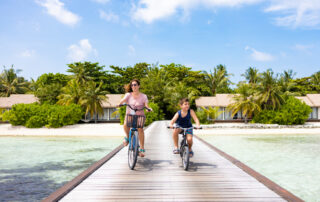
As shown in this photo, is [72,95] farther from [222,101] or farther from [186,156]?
[186,156]

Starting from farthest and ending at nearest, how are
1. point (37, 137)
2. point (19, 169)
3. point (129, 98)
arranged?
1. point (37, 137)
2. point (19, 169)
3. point (129, 98)

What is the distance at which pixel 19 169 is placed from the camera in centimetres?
1080

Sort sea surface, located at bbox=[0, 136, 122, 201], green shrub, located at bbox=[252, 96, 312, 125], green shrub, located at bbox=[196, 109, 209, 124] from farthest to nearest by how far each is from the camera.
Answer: green shrub, located at bbox=[252, 96, 312, 125] < green shrub, located at bbox=[196, 109, 209, 124] < sea surface, located at bbox=[0, 136, 122, 201]

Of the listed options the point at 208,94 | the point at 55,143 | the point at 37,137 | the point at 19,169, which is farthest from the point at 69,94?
the point at 208,94

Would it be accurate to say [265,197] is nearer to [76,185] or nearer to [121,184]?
[121,184]

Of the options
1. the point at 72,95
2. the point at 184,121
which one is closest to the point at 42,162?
the point at 184,121

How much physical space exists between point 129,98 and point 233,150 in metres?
11.0

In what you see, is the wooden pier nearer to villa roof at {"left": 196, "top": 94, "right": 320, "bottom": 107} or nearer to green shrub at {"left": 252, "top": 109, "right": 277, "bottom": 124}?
green shrub at {"left": 252, "top": 109, "right": 277, "bottom": 124}

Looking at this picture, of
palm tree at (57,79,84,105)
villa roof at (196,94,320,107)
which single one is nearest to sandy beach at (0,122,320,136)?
palm tree at (57,79,84,105)

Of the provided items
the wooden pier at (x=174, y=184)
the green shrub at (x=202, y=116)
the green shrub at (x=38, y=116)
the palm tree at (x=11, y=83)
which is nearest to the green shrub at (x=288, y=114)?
the green shrub at (x=202, y=116)

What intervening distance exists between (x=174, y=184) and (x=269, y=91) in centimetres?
2785

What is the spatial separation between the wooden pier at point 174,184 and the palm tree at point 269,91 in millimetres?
25061

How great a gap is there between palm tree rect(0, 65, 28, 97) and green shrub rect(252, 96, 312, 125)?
44123 millimetres

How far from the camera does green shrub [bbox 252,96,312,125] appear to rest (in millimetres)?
29609
